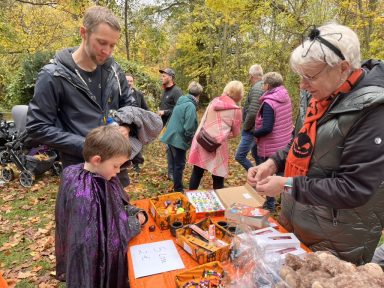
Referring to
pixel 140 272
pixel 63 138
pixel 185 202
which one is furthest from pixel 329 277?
pixel 63 138

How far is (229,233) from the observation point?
6.50 feet

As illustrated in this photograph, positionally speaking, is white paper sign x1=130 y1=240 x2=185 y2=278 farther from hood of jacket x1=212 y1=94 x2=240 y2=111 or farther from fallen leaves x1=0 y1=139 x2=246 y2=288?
hood of jacket x1=212 y1=94 x2=240 y2=111

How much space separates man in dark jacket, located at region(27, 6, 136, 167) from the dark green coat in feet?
8.22

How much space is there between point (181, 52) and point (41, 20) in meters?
6.46

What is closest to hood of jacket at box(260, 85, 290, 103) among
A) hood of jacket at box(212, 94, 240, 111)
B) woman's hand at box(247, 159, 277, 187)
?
hood of jacket at box(212, 94, 240, 111)

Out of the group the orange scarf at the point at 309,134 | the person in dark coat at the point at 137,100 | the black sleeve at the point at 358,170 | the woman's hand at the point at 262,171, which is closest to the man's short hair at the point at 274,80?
the person in dark coat at the point at 137,100

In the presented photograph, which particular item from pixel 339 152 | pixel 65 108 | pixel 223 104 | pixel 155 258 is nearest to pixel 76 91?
pixel 65 108

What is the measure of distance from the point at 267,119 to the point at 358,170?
2.74m

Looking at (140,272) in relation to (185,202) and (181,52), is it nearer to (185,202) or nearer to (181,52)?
(185,202)

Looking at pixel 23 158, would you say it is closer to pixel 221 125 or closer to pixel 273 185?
pixel 221 125

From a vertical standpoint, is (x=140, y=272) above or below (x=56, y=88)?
below

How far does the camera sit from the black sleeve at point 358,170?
1.48 meters

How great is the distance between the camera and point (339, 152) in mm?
1615

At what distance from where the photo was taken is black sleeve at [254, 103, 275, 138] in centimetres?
416
